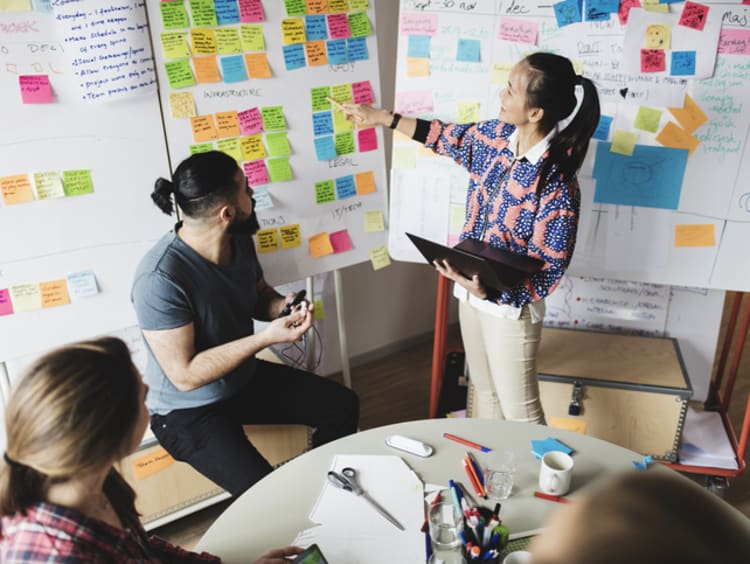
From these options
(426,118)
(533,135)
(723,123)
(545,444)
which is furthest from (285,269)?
(723,123)

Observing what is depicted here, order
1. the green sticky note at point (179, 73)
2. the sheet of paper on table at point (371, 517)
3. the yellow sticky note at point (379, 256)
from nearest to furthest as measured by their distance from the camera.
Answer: the sheet of paper on table at point (371, 517)
the green sticky note at point (179, 73)
the yellow sticky note at point (379, 256)

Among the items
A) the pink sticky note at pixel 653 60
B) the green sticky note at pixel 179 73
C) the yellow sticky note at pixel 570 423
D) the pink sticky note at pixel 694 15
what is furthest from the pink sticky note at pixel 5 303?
the pink sticky note at pixel 694 15

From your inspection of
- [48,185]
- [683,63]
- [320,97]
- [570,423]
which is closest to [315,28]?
[320,97]

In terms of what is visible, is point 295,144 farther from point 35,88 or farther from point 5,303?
point 5,303

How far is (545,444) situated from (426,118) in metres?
1.27

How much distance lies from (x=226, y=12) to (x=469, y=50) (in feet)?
2.67

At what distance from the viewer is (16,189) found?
178 cm

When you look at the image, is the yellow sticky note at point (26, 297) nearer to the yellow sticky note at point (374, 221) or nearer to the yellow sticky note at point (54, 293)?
the yellow sticky note at point (54, 293)

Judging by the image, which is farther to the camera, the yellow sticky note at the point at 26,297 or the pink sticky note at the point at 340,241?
the pink sticky note at the point at 340,241

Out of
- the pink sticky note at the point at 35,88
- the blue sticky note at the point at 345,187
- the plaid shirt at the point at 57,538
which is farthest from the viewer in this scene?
the blue sticky note at the point at 345,187

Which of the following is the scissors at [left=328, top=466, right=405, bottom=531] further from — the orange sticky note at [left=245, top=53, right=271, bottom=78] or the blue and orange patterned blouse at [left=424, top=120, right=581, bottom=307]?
the orange sticky note at [left=245, top=53, right=271, bottom=78]

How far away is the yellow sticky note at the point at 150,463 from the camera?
213cm

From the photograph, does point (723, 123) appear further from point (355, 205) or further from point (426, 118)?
point (355, 205)

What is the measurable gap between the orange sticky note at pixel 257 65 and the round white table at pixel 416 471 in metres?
1.22
